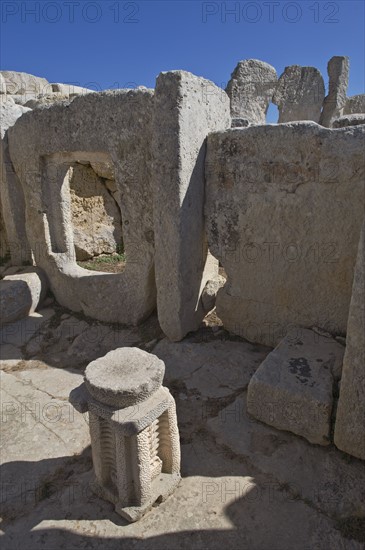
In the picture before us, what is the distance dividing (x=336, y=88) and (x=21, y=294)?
396 inches

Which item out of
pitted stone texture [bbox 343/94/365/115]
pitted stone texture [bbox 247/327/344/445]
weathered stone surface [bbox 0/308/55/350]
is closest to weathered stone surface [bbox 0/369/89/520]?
weathered stone surface [bbox 0/308/55/350]

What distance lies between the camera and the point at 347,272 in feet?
10.1

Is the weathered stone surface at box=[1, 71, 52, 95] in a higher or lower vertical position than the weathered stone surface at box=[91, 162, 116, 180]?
higher

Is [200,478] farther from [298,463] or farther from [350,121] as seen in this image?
[350,121]

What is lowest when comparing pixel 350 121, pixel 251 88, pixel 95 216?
pixel 95 216

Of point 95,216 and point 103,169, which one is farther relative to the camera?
point 95,216

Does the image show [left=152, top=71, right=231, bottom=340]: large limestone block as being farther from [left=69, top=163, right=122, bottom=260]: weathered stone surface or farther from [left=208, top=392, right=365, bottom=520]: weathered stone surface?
[left=69, top=163, right=122, bottom=260]: weathered stone surface

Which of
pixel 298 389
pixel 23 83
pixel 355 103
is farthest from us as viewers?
pixel 23 83

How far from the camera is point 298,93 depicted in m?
9.67

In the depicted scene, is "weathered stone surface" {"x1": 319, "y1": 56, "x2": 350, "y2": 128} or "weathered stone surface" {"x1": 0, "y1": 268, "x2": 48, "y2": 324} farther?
"weathered stone surface" {"x1": 319, "y1": 56, "x2": 350, "y2": 128}

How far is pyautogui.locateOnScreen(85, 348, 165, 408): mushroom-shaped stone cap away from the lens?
206cm

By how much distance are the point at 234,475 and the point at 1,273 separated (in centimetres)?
474

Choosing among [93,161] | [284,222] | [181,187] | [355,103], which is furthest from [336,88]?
[181,187]

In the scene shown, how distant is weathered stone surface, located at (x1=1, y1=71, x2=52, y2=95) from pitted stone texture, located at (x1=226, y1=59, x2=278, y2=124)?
633 cm
